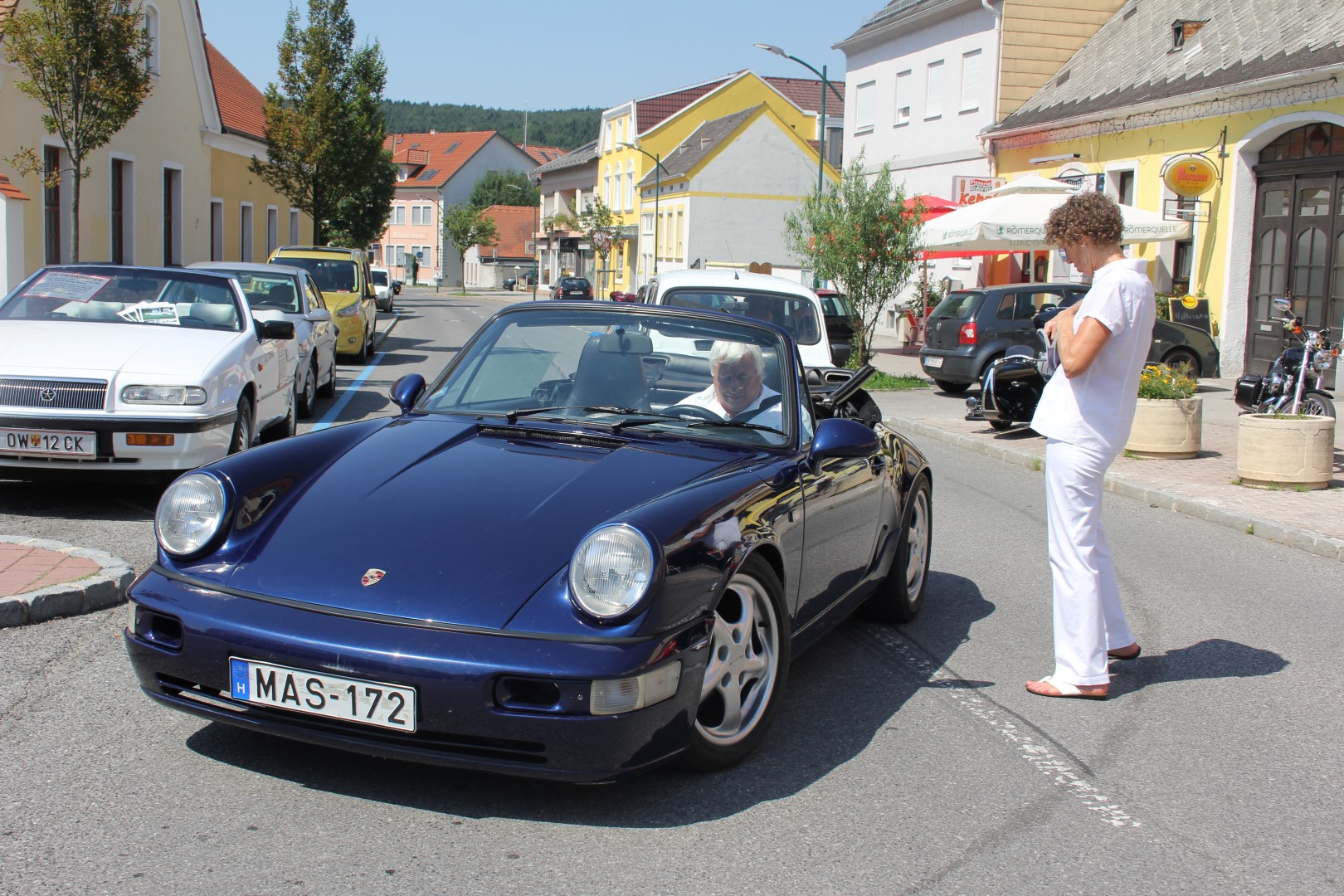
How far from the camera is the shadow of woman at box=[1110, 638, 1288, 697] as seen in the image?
208 inches

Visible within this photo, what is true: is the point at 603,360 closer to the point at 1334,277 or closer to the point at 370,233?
the point at 1334,277

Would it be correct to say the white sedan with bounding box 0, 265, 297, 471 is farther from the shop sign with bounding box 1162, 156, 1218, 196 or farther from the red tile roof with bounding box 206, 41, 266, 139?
the red tile roof with bounding box 206, 41, 266, 139

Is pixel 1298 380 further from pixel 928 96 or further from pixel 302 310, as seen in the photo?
pixel 928 96

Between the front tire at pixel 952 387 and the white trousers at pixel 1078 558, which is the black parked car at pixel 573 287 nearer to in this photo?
the front tire at pixel 952 387

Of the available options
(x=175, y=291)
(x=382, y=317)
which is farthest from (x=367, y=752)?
(x=382, y=317)

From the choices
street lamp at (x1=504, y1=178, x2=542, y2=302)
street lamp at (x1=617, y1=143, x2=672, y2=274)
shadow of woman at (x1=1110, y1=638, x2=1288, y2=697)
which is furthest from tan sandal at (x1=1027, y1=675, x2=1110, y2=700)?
street lamp at (x1=504, y1=178, x2=542, y2=302)

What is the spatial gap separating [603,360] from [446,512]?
1292 mm

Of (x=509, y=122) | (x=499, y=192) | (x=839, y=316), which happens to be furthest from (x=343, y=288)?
(x=509, y=122)

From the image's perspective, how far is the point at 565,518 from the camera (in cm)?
375

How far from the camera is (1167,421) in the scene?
1216cm

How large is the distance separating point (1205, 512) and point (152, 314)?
7.86m

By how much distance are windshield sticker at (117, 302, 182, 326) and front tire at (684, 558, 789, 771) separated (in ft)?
20.9

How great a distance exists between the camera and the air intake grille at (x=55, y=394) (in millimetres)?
7289

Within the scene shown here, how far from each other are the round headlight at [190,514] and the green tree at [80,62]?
16.0 metres
